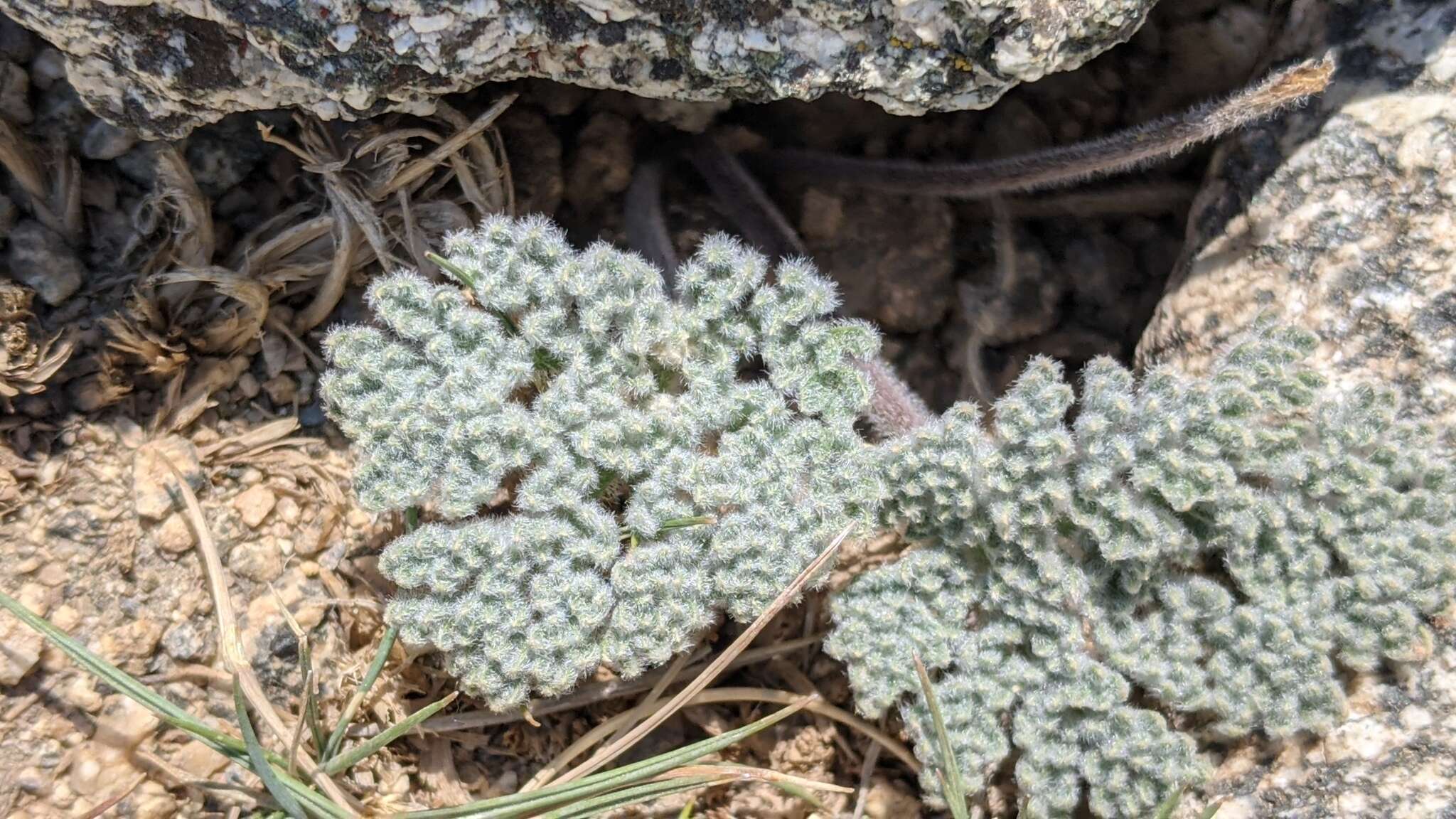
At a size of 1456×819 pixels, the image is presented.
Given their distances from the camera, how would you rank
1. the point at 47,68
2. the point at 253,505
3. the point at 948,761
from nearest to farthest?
the point at 948,761 < the point at 47,68 < the point at 253,505

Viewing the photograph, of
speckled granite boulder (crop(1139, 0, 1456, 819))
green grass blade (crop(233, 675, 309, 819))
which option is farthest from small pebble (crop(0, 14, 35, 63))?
speckled granite boulder (crop(1139, 0, 1456, 819))

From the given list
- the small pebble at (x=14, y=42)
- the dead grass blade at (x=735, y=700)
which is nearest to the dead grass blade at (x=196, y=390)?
the small pebble at (x=14, y=42)

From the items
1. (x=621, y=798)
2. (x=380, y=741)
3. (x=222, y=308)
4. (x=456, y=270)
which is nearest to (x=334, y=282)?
(x=222, y=308)

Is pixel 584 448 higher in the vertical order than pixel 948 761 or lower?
higher

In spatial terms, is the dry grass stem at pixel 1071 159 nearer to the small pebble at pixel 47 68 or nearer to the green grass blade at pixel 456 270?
the green grass blade at pixel 456 270

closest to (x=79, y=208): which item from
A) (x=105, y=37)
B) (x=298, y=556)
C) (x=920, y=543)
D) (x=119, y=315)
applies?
(x=119, y=315)

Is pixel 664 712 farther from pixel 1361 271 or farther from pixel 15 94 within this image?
pixel 15 94
